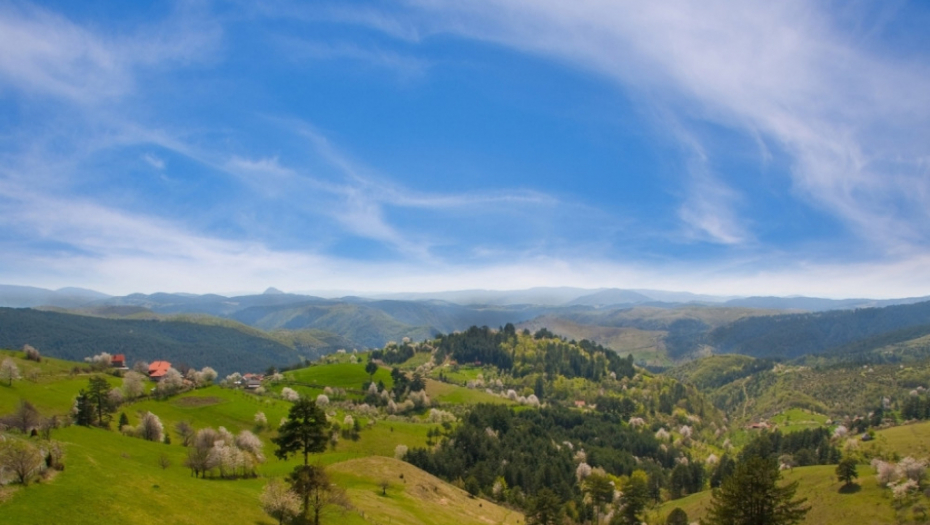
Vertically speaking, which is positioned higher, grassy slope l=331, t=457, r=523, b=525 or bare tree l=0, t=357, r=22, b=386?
bare tree l=0, t=357, r=22, b=386

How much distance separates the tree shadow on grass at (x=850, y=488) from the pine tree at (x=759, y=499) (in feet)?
250

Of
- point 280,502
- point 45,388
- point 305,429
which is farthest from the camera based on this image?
point 45,388

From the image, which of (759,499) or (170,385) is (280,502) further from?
(170,385)

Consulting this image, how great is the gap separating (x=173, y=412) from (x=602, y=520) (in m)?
119

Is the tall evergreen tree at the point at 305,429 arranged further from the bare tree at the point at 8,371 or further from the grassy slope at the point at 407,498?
the bare tree at the point at 8,371

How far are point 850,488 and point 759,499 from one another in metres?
83.4

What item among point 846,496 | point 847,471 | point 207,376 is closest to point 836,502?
point 846,496

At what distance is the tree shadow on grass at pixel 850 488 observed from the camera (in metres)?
106

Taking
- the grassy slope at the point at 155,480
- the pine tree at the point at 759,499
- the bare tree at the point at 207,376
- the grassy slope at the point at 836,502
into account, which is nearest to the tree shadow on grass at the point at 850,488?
the grassy slope at the point at 836,502

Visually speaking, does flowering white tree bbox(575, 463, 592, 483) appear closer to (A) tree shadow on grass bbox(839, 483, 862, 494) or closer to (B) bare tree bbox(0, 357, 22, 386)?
(A) tree shadow on grass bbox(839, 483, 862, 494)

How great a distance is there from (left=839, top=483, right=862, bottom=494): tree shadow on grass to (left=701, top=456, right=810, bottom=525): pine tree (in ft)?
250

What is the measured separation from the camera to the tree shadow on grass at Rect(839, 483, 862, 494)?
106438 millimetres

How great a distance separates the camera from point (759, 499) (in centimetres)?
5119

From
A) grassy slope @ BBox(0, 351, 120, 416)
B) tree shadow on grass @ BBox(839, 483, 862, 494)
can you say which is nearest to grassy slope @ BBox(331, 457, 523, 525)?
grassy slope @ BBox(0, 351, 120, 416)
